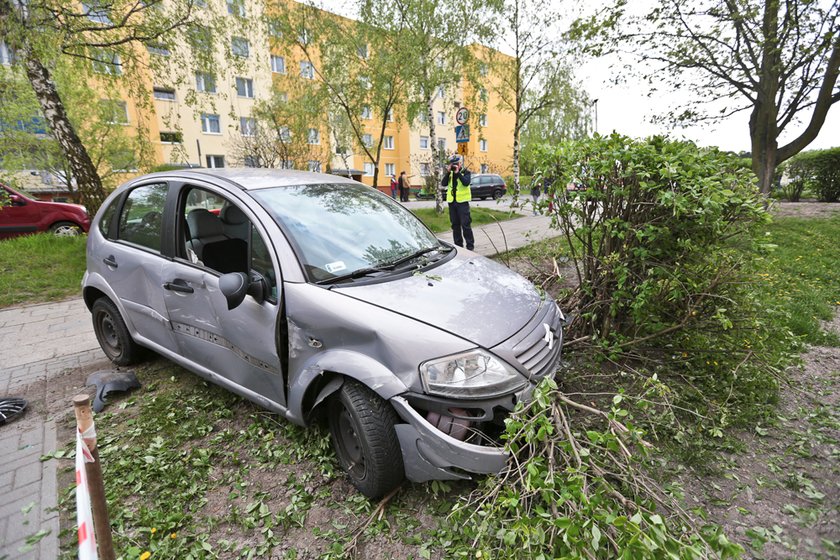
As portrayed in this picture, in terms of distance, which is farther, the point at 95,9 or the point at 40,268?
the point at 95,9

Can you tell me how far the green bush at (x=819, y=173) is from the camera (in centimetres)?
1275

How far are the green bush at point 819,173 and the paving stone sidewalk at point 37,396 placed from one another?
45.9 feet

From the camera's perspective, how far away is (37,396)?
3.79 meters

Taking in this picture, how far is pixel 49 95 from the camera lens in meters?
8.37

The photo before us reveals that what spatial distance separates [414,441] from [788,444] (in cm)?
247

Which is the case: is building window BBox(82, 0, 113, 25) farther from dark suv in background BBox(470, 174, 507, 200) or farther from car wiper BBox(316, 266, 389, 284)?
dark suv in background BBox(470, 174, 507, 200)

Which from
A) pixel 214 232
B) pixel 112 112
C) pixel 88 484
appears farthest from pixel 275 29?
pixel 88 484

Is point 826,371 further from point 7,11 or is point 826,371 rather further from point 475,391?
point 7,11

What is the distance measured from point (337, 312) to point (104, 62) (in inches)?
414

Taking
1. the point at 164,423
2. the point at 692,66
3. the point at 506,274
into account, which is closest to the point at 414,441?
the point at 506,274

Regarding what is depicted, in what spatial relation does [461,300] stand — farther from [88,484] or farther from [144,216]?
[144,216]

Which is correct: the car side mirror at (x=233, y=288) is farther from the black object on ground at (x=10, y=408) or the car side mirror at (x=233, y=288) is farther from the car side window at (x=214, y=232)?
the black object on ground at (x=10, y=408)

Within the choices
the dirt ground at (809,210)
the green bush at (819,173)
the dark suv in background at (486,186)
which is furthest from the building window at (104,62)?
the dark suv in background at (486,186)

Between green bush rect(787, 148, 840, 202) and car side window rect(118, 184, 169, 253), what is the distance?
1694cm
